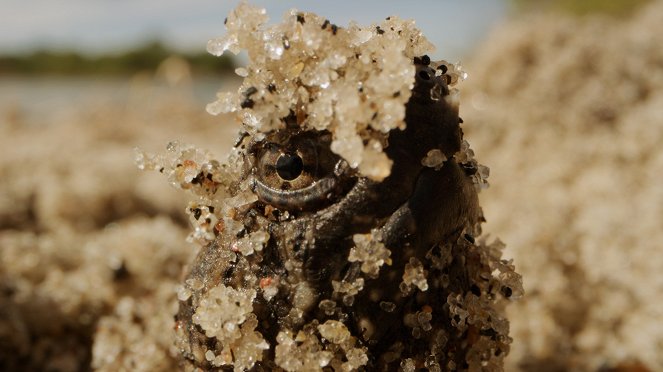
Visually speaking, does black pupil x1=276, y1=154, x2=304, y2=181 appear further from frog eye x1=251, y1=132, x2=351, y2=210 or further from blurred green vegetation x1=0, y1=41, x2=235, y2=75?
blurred green vegetation x1=0, y1=41, x2=235, y2=75

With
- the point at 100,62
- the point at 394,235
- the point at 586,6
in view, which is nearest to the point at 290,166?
the point at 394,235

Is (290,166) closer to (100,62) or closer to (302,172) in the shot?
(302,172)

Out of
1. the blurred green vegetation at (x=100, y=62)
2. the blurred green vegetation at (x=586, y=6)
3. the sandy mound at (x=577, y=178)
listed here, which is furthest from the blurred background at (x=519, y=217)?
the blurred green vegetation at (x=100, y=62)

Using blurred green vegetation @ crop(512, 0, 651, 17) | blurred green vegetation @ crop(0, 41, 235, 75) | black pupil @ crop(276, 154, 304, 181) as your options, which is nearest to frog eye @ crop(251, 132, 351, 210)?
black pupil @ crop(276, 154, 304, 181)

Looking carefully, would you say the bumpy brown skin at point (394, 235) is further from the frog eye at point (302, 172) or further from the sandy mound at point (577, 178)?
the sandy mound at point (577, 178)

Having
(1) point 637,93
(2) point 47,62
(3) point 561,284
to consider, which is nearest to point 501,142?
(1) point 637,93

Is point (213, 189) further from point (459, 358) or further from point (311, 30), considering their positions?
point (459, 358)

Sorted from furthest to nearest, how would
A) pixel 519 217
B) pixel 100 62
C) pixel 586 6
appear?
pixel 100 62
pixel 586 6
pixel 519 217
